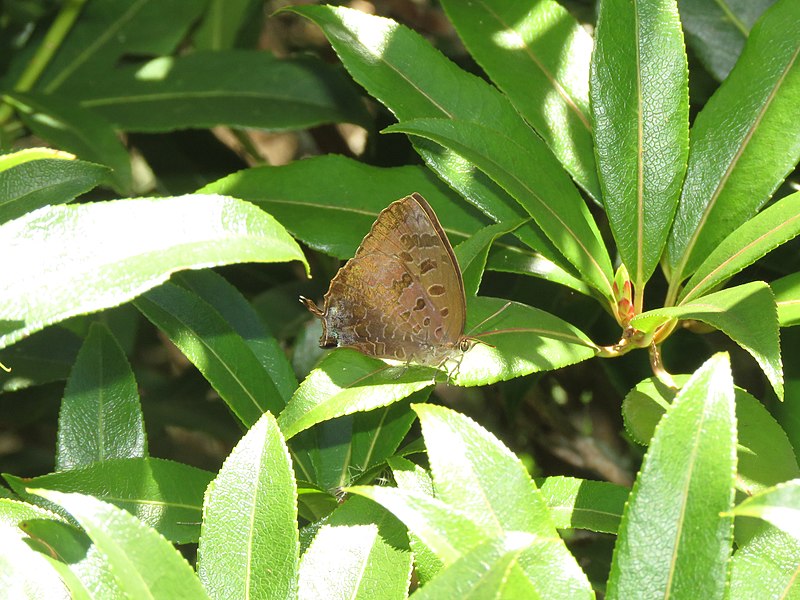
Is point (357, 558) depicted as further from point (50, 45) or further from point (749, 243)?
point (50, 45)

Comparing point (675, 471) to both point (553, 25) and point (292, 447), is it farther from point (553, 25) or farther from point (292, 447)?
point (553, 25)

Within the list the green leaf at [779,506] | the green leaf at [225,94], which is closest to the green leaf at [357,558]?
the green leaf at [779,506]

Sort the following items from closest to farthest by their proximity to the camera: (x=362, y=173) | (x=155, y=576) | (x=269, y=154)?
1. (x=155, y=576)
2. (x=362, y=173)
3. (x=269, y=154)

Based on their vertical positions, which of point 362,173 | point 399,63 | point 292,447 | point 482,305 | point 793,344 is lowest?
point 292,447

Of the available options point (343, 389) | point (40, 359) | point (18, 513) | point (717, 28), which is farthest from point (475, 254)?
point (40, 359)

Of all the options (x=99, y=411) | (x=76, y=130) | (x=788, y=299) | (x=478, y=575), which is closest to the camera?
(x=478, y=575)

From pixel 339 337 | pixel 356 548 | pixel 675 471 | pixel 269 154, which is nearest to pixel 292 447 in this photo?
pixel 339 337

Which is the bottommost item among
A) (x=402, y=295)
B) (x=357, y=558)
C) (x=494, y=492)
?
(x=357, y=558)

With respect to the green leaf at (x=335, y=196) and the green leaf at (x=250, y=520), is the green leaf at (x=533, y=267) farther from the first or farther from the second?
the green leaf at (x=250, y=520)

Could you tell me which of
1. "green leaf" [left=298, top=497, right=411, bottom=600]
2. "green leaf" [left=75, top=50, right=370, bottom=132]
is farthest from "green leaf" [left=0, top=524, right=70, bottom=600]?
"green leaf" [left=75, top=50, right=370, bottom=132]
